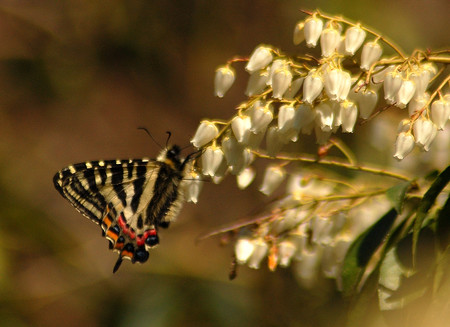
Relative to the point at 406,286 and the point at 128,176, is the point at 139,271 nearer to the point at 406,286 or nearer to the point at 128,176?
the point at 128,176

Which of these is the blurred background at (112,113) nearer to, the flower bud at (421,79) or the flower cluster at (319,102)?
the flower cluster at (319,102)

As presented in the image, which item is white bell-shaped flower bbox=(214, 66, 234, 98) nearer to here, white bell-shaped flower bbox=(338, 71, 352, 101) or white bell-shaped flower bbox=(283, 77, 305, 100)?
white bell-shaped flower bbox=(283, 77, 305, 100)

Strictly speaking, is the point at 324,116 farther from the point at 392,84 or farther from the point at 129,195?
the point at 129,195

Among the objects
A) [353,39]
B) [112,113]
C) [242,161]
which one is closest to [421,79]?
[353,39]

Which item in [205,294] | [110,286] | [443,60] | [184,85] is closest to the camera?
[443,60]

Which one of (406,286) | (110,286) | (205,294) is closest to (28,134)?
(110,286)

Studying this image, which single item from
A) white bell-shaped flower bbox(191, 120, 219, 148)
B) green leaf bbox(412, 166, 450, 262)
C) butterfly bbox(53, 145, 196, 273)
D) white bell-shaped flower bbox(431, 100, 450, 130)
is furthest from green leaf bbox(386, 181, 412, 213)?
butterfly bbox(53, 145, 196, 273)
